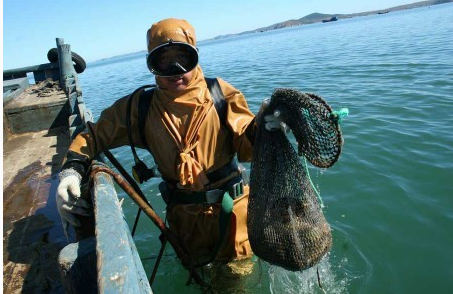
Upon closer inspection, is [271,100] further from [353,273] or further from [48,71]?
[48,71]

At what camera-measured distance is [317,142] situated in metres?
2.28

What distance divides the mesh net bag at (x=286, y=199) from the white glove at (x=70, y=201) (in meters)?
1.22

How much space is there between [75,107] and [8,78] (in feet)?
25.8

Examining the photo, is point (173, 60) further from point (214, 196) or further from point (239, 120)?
point (214, 196)

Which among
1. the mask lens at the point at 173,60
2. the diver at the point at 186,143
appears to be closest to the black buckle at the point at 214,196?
the diver at the point at 186,143

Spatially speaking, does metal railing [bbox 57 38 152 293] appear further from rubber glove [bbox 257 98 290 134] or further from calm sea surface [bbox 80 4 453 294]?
calm sea surface [bbox 80 4 453 294]

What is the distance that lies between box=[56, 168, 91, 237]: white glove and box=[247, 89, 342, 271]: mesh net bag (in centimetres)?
122

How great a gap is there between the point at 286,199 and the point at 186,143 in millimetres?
857

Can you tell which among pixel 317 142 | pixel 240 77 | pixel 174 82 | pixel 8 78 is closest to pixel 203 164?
pixel 174 82

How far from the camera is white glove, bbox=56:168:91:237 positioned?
2561 millimetres

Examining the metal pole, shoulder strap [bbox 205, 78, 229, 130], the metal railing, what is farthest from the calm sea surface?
the metal pole

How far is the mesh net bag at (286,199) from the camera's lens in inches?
91.4

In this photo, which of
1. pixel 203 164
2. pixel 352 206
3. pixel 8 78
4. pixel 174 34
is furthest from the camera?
pixel 8 78

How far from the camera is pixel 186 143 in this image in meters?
2.77
